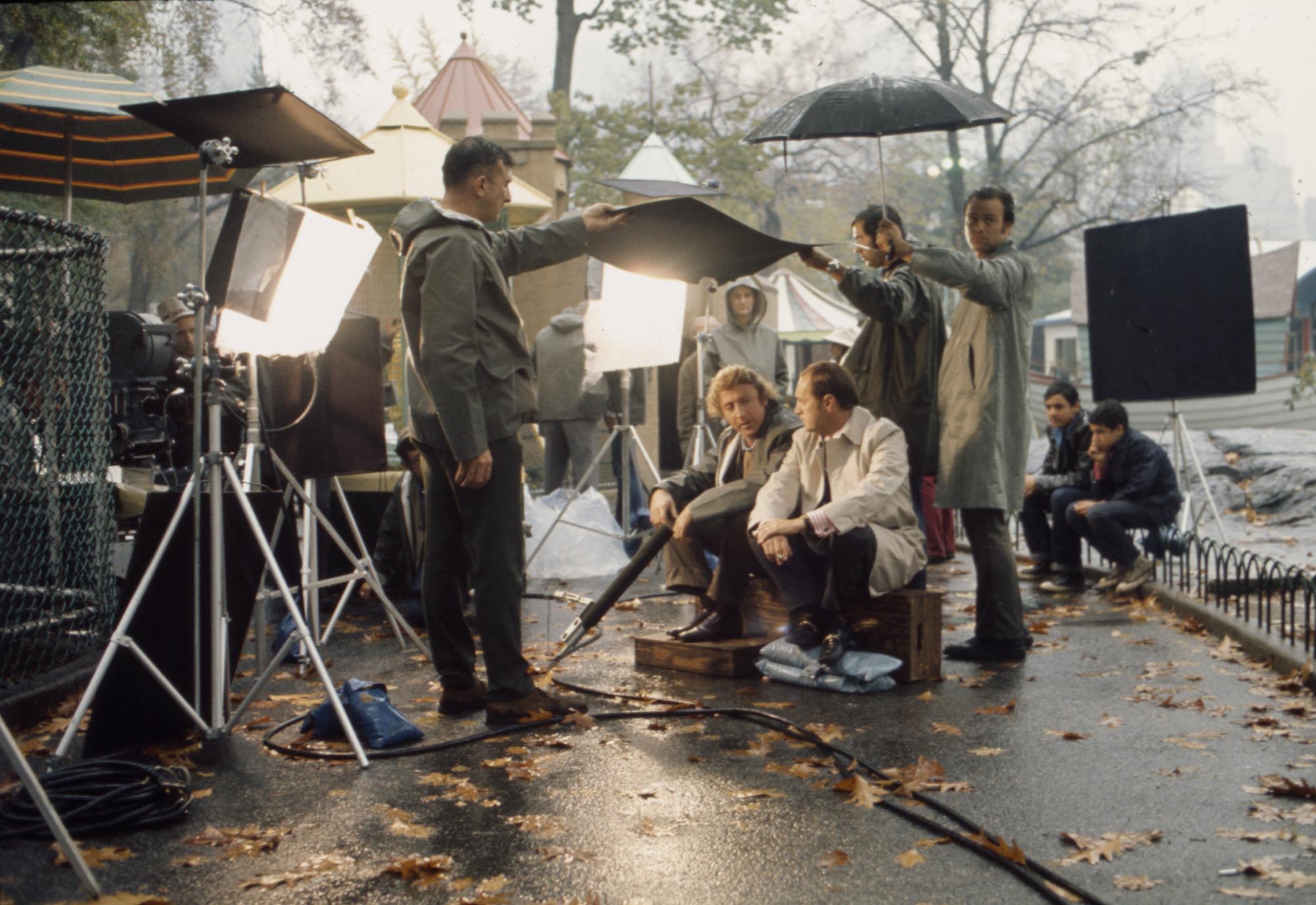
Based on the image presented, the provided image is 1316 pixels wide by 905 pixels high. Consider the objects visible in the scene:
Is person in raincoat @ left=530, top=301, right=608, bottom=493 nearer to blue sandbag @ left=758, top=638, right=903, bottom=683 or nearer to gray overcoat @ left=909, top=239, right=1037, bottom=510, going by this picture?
gray overcoat @ left=909, top=239, right=1037, bottom=510

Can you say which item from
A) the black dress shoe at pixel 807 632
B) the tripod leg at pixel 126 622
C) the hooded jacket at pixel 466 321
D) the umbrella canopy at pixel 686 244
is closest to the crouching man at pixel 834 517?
the black dress shoe at pixel 807 632

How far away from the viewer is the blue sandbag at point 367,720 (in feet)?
18.5

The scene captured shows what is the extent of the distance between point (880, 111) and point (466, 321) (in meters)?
3.14

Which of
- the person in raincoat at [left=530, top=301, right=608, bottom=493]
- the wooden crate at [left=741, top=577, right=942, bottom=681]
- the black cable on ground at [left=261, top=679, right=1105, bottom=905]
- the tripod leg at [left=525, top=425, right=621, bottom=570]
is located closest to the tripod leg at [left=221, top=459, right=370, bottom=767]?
the black cable on ground at [left=261, top=679, right=1105, bottom=905]

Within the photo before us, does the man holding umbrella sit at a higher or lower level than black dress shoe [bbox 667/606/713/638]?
higher

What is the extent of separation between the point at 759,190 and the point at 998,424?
28.9 m

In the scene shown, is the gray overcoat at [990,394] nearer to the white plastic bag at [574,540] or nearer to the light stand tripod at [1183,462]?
the light stand tripod at [1183,462]

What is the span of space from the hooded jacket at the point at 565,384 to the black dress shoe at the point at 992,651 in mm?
5766

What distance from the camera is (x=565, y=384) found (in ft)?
42.2

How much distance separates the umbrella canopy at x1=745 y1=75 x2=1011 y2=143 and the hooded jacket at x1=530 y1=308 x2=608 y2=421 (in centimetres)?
504

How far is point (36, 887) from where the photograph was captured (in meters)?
4.00

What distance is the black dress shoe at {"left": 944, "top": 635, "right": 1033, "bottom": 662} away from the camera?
7504mm

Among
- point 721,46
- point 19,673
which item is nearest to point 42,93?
point 19,673

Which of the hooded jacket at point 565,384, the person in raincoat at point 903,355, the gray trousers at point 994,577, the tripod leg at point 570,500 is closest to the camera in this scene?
the gray trousers at point 994,577
